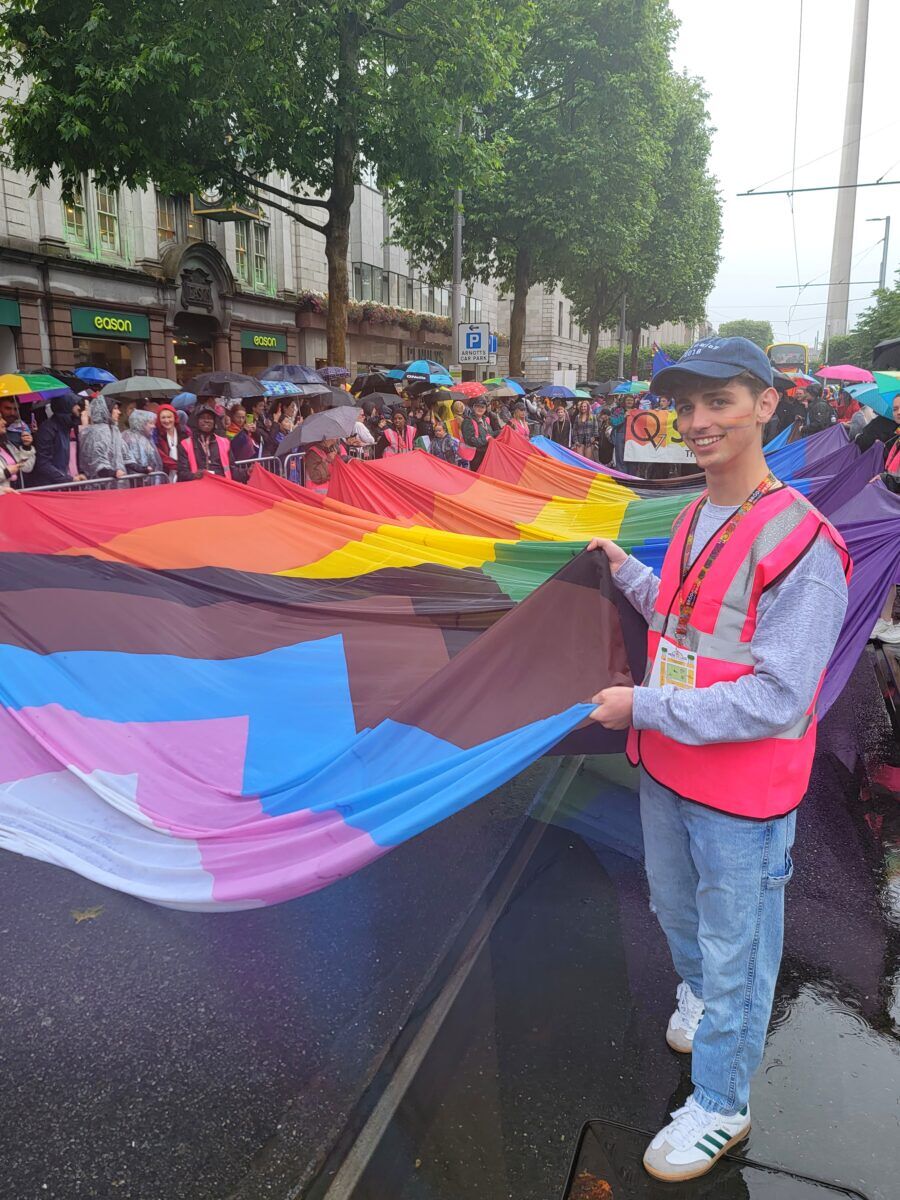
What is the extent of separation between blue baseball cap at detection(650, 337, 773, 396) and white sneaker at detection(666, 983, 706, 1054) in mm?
1949

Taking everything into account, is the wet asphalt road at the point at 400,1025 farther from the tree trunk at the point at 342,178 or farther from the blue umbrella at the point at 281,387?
the tree trunk at the point at 342,178

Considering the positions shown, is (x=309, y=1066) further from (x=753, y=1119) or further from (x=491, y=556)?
(x=491, y=556)

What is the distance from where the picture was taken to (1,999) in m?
3.24

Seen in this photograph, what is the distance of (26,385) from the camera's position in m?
10.7

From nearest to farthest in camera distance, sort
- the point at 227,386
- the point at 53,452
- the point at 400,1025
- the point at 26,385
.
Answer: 1. the point at 400,1025
2. the point at 53,452
3. the point at 26,385
4. the point at 227,386

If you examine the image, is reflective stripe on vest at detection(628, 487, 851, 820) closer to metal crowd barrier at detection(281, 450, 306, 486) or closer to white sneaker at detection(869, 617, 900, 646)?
white sneaker at detection(869, 617, 900, 646)

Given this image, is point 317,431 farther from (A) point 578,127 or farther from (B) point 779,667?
(A) point 578,127

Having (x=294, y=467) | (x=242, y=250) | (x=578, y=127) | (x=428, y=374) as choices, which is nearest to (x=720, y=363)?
(x=294, y=467)

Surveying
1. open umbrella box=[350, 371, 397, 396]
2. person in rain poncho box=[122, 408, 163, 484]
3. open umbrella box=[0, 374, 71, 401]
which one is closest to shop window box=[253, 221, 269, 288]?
open umbrella box=[350, 371, 397, 396]

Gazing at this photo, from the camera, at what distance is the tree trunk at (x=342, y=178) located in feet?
47.9

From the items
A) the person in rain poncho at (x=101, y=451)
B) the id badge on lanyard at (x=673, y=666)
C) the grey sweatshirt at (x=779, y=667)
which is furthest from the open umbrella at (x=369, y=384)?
the grey sweatshirt at (x=779, y=667)

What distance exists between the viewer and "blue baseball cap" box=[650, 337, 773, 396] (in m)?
2.11

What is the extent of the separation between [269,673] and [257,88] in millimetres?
13547

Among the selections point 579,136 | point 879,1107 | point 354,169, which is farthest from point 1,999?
point 579,136
